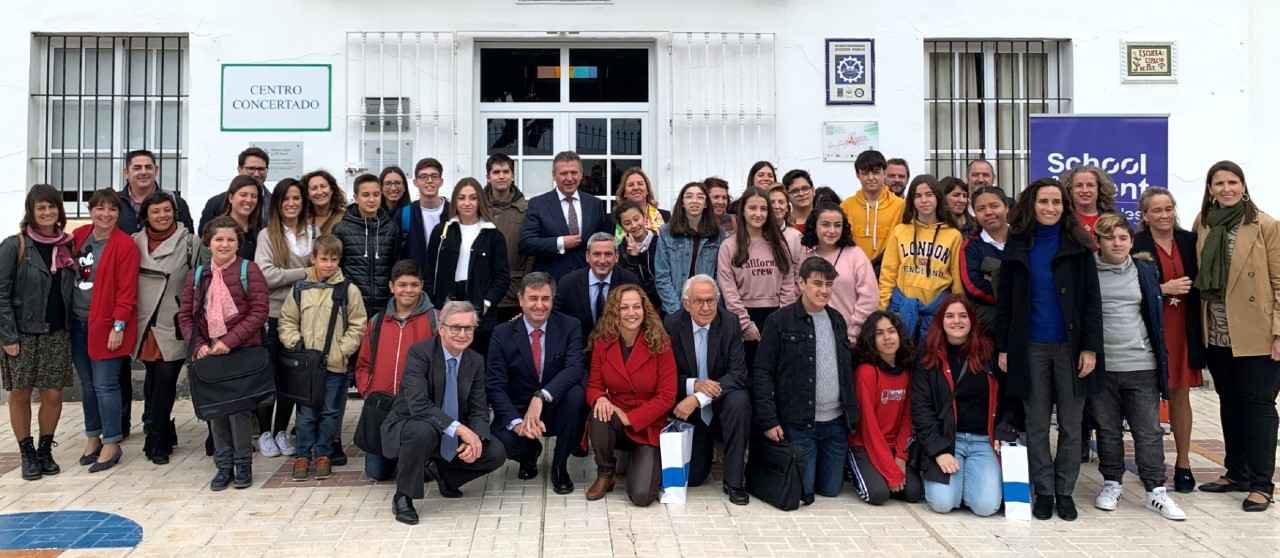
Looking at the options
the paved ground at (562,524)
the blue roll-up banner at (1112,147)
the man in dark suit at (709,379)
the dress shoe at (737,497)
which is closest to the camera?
the paved ground at (562,524)

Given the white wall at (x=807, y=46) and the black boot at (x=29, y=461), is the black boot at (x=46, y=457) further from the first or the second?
the white wall at (x=807, y=46)

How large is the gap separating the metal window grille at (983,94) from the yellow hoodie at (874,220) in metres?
3.47

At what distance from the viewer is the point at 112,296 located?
19.2ft

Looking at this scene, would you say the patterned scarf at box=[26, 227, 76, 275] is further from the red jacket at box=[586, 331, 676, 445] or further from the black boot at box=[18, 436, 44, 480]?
the red jacket at box=[586, 331, 676, 445]

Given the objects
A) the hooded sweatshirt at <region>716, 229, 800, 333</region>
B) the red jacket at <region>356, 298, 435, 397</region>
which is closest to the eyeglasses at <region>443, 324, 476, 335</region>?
the red jacket at <region>356, 298, 435, 397</region>

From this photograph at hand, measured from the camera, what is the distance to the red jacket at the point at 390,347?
216 inches

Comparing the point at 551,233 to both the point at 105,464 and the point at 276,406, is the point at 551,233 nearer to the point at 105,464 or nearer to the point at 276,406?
the point at 276,406

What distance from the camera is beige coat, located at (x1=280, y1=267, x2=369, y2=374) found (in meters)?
5.76

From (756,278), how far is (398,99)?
4.90 metres

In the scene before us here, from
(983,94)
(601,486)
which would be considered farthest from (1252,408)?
(983,94)

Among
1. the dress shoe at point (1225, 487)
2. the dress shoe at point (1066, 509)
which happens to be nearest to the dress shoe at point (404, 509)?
the dress shoe at point (1066, 509)

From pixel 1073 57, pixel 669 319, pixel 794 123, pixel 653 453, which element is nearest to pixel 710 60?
pixel 794 123

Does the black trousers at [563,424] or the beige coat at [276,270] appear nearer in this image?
the black trousers at [563,424]

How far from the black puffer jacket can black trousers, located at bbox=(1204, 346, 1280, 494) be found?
198 inches
